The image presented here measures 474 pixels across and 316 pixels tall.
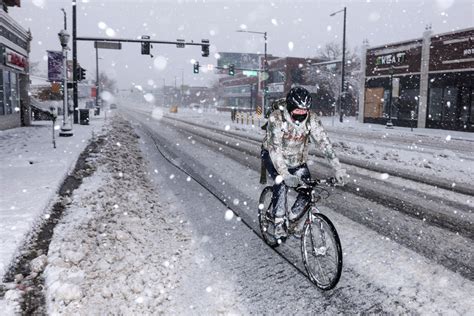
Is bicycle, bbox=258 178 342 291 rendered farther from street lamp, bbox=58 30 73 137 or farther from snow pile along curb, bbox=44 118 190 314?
street lamp, bbox=58 30 73 137

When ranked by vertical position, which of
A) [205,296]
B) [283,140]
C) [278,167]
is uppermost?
[283,140]

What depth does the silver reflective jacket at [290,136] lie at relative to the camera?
445 cm

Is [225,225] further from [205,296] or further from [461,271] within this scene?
[461,271]

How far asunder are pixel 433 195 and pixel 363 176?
2.21 meters

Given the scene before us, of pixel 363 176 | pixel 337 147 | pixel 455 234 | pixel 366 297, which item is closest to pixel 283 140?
pixel 366 297

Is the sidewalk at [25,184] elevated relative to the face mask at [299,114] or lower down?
lower down

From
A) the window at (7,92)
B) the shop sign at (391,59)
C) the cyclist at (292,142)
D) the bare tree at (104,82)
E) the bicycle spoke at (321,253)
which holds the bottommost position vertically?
the bicycle spoke at (321,253)

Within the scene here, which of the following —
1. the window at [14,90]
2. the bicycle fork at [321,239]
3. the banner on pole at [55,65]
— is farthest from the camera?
the window at [14,90]

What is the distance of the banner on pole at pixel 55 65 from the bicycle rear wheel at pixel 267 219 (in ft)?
56.2

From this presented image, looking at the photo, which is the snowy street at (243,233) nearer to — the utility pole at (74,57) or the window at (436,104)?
the utility pole at (74,57)

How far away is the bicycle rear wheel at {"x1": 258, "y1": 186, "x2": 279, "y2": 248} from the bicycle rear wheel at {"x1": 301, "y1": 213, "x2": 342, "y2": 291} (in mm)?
775

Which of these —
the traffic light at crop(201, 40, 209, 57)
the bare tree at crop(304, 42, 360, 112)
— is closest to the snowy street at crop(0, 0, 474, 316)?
the traffic light at crop(201, 40, 209, 57)

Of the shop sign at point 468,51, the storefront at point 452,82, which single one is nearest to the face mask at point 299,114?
the storefront at point 452,82

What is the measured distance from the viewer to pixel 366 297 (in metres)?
3.87
